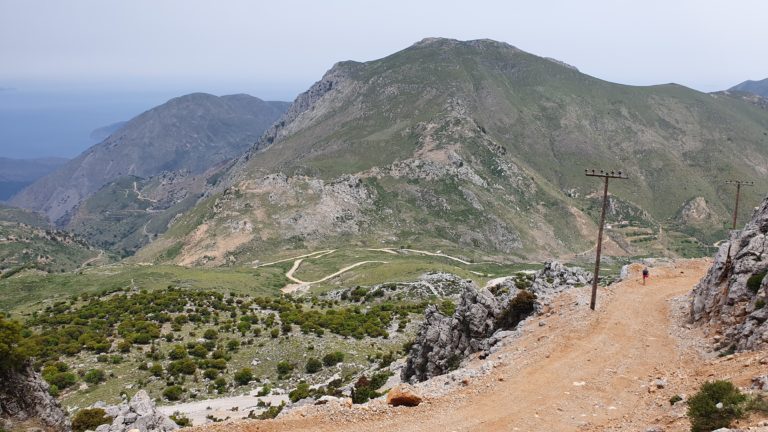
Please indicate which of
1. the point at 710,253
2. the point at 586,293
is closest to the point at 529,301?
the point at 586,293

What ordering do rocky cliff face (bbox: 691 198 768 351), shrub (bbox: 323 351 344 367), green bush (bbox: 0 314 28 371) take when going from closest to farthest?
1. rocky cliff face (bbox: 691 198 768 351)
2. green bush (bbox: 0 314 28 371)
3. shrub (bbox: 323 351 344 367)

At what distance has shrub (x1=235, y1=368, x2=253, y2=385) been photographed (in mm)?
50547

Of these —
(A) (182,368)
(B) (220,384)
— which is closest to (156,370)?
(A) (182,368)

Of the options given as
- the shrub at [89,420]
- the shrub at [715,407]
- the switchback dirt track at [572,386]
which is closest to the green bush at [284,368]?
the shrub at [89,420]

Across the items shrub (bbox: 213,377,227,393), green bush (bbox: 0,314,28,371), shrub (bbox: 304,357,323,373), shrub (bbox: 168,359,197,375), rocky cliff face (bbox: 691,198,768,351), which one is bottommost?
shrub (bbox: 304,357,323,373)

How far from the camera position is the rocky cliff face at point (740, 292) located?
26.8m

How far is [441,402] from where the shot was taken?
26500 mm

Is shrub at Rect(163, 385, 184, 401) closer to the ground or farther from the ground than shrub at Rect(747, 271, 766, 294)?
closer to the ground

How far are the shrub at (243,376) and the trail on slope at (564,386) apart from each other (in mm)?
27846

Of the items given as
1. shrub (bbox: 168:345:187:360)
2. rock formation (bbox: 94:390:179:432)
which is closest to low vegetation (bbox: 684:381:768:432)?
rock formation (bbox: 94:390:179:432)

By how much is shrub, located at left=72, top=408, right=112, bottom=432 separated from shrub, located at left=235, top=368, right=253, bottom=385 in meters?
17.6

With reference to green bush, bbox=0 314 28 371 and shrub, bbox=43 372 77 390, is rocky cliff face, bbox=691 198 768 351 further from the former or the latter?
shrub, bbox=43 372 77 390

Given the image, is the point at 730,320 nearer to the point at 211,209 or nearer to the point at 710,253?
the point at 211,209

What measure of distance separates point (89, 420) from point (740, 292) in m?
42.1
